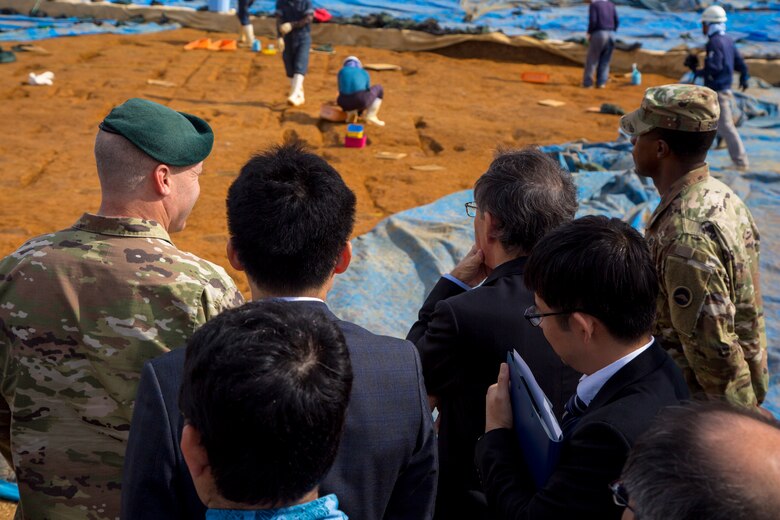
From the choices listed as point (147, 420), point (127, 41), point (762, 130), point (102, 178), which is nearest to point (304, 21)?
point (762, 130)

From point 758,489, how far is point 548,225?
1417 mm

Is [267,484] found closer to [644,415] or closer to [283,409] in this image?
[283,409]

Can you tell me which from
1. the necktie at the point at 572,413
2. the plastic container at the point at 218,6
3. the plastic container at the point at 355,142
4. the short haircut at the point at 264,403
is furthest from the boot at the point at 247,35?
the short haircut at the point at 264,403

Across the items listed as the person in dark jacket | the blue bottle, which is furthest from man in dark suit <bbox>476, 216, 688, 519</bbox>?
the blue bottle

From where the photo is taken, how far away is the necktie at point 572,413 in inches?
85.2

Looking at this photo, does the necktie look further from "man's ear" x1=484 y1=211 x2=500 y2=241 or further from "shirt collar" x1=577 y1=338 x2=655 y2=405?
"man's ear" x1=484 y1=211 x2=500 y2=241

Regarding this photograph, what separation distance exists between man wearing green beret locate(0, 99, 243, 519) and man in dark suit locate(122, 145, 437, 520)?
0.29 meters

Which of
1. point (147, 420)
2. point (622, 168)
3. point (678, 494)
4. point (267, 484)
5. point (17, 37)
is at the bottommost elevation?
point (17, 37)

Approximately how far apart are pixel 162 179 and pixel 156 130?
0.52ft

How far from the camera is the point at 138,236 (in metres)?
2.42

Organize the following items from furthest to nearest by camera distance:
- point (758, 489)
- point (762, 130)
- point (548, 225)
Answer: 1. point (762, 130)
2. point (548, 225)
3. point (758, 489)

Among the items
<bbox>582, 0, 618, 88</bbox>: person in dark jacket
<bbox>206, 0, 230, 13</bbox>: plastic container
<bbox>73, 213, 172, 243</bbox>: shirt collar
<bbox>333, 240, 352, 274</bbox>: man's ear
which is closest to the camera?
<bbox>333, 240, 352, 274</bbox>: man's ear

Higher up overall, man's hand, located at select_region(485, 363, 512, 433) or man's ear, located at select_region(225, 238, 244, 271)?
man's ear, located at select_region(225, 238, 244, 271)

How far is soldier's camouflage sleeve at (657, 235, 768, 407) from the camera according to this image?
2980 mm
